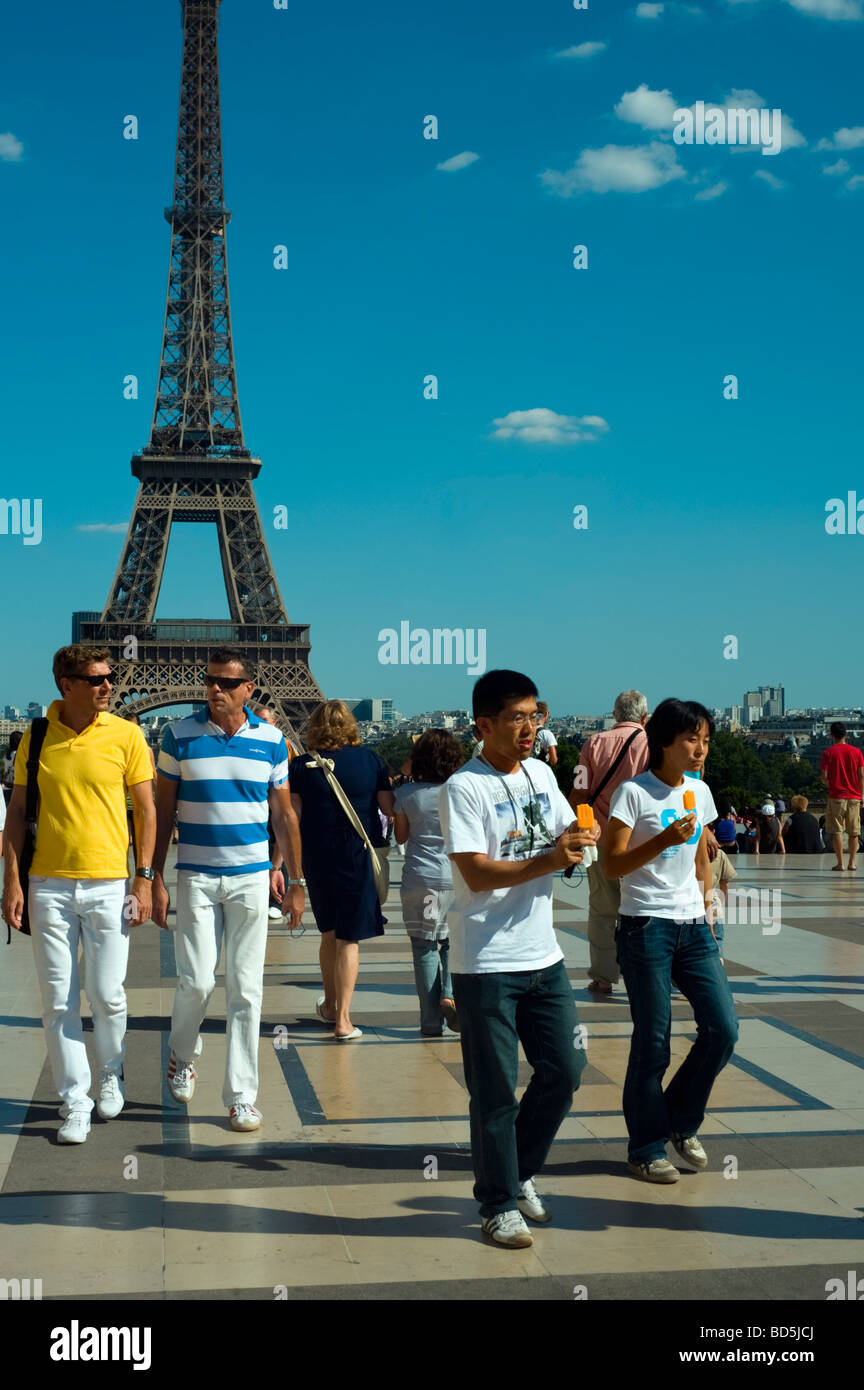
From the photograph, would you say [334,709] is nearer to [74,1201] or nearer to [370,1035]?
[370,1035]

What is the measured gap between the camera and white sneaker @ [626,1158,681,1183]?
16.4 ft

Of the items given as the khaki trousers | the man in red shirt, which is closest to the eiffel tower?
the man in red shirt

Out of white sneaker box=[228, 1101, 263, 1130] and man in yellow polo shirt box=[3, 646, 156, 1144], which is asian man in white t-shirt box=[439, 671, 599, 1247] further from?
man in yellow polo shirt box=[3, 646, 156, 1144]

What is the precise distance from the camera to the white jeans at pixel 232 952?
5797mm

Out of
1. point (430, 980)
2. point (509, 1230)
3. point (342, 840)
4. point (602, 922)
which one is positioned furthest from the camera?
point (602, 922)

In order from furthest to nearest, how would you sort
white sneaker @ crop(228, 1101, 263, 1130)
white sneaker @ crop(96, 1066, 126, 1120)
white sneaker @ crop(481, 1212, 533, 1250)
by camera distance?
white sneaker @ crop(96, 1066, 126, 1120), white sneaker @ crop(228, 1101, 263, 1130), white sneaker @ crop(481, 1212, 533, 1250)

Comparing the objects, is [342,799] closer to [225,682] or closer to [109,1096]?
[225,682]

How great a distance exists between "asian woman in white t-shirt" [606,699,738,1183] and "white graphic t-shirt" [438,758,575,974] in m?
0.59

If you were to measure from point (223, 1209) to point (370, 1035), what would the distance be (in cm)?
284

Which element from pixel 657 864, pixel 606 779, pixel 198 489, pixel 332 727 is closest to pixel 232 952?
pixel 332 727

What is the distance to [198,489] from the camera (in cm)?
6369

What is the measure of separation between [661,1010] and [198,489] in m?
60.8

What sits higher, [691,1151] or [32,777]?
[32,777]
